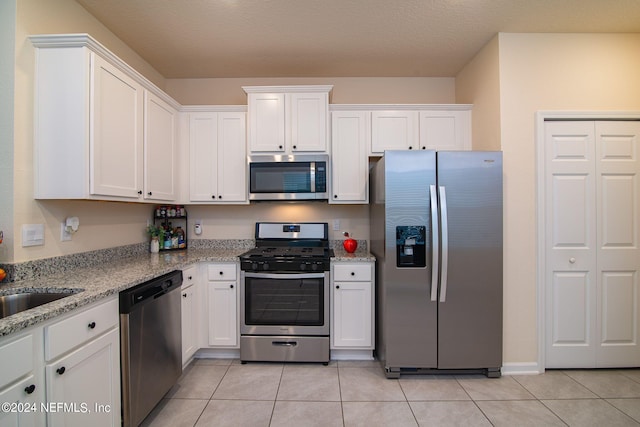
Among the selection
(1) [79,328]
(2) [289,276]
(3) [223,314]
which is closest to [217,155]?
(2) [289,276]

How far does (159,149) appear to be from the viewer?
242 cm

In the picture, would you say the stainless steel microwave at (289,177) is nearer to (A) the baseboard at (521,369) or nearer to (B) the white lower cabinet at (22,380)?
(B) the white lower cabinet at (22,380)

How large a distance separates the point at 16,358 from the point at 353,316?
6.85ft

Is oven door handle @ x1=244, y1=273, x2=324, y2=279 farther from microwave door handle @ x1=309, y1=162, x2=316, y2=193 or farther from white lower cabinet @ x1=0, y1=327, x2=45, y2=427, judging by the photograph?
white lower cabinet @ x1=0, y1=327, x2=45, y2=427

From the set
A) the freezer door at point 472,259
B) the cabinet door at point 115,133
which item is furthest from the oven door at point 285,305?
the cabinet door at point 115,133

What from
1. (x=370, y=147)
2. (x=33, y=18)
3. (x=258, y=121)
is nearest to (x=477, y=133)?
(x=370, y=147)

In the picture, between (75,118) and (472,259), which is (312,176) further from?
(75,118)

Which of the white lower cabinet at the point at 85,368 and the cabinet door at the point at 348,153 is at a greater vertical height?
the cabinet door at the point at 348,153

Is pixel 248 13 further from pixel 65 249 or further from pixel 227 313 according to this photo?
pixel 227 313

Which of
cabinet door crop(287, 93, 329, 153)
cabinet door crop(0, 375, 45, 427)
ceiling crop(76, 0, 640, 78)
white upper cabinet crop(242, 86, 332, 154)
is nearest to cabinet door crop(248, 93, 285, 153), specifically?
white upper cabinet crop(242, 86, 332, 154)

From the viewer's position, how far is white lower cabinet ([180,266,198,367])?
2.21 m

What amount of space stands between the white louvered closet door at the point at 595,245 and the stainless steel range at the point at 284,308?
1943 millimetres

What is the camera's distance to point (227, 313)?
2.48 meters

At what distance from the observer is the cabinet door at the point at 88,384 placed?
1.17 metres
